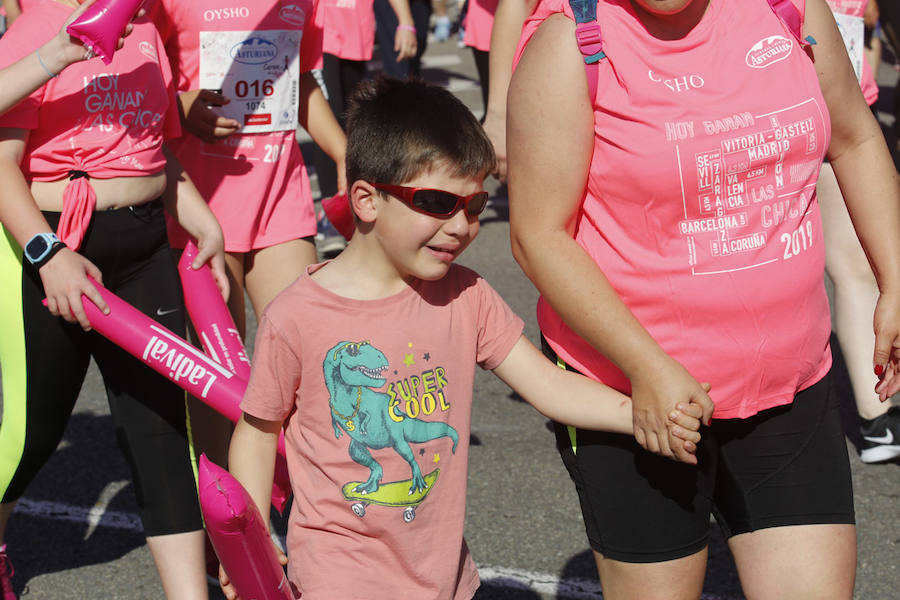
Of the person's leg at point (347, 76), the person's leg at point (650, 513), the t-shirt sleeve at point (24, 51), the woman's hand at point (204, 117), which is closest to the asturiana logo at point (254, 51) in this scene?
the woman's hand at point (204, 117)

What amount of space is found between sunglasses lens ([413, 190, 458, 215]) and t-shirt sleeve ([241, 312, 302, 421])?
354mm

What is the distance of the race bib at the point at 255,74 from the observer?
359 centimetres

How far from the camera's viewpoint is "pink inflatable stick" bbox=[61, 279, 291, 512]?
2.84 m

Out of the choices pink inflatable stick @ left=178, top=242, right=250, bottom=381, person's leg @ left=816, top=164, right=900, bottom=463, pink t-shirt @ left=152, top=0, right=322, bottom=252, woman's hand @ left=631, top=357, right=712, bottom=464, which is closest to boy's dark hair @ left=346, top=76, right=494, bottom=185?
woman's hand @ left=631, top=357, right=712, bottom=464

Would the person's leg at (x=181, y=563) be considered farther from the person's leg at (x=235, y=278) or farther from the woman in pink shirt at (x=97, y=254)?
the person's leg at (x=235, y=278)

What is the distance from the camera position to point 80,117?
305cm

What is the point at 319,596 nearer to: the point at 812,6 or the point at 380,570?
the point at 380,570

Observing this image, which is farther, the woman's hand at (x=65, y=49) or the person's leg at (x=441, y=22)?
the person's leg at (x=441, y=22)

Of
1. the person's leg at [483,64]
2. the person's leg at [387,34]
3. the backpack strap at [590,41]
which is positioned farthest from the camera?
the person's leg at [387,34]

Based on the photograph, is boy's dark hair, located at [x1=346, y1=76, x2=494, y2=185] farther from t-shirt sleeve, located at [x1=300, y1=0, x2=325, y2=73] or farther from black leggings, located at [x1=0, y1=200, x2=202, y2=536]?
t-shirt sleeve, located at [x1=300, y1=0, x2=325, y2=73]

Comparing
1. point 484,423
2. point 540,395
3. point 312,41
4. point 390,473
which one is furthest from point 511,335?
point 484,423

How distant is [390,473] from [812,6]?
4.15 feet

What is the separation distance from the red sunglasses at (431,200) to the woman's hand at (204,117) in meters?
1.46

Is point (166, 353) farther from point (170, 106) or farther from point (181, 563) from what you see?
point (170, 106)
